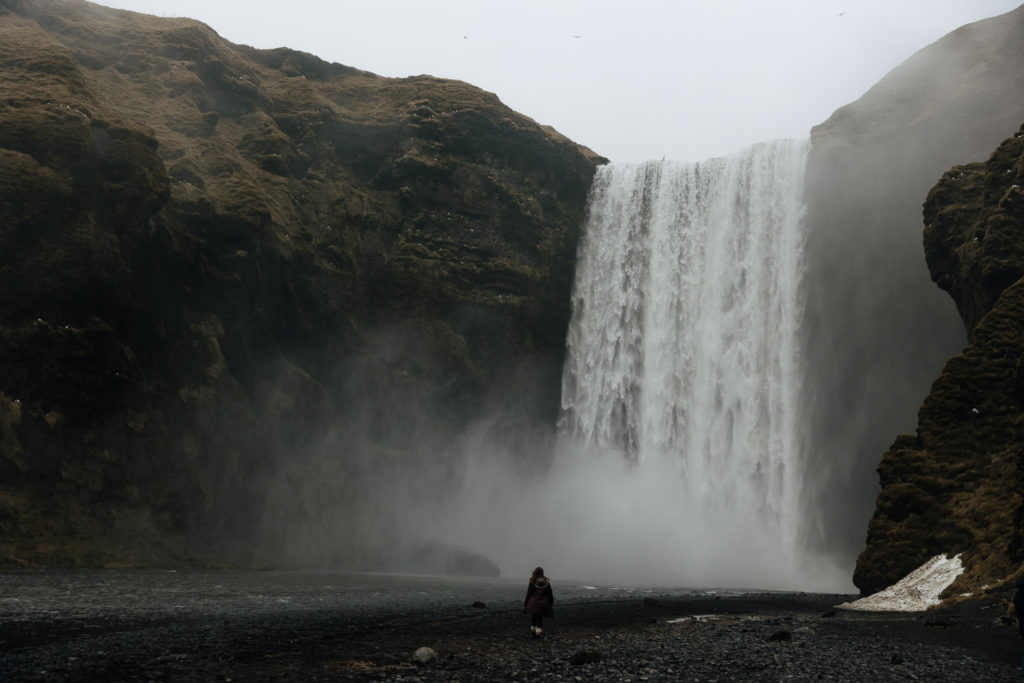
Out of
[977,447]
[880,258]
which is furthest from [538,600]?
[880,258]

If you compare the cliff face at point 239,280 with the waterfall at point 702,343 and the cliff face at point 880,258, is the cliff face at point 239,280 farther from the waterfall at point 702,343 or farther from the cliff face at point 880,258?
the cliff face at point 880,258

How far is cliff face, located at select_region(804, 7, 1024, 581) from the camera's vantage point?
44312 mm

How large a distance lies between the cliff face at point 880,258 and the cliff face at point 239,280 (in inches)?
744

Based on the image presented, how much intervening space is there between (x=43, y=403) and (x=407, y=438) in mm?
22985

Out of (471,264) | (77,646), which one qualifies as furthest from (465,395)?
(77,646)

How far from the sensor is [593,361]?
57031 millimetres

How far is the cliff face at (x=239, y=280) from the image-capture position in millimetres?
35656

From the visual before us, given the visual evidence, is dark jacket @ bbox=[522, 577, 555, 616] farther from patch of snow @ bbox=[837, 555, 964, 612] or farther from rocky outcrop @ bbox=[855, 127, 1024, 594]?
rocky outcrop @ bbox=[855, 127, 1024, 594]

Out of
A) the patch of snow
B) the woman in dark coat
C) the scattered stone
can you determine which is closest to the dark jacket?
the woman in dark coat

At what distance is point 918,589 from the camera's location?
83.0 ft

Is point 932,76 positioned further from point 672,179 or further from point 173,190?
point 173,190

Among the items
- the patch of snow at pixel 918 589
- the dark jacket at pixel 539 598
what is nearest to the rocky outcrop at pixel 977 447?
the patch of snow at pixel 918 589

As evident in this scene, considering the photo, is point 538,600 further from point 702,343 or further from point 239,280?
point 702,343

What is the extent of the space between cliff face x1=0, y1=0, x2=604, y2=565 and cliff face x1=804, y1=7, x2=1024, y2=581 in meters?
18.9
